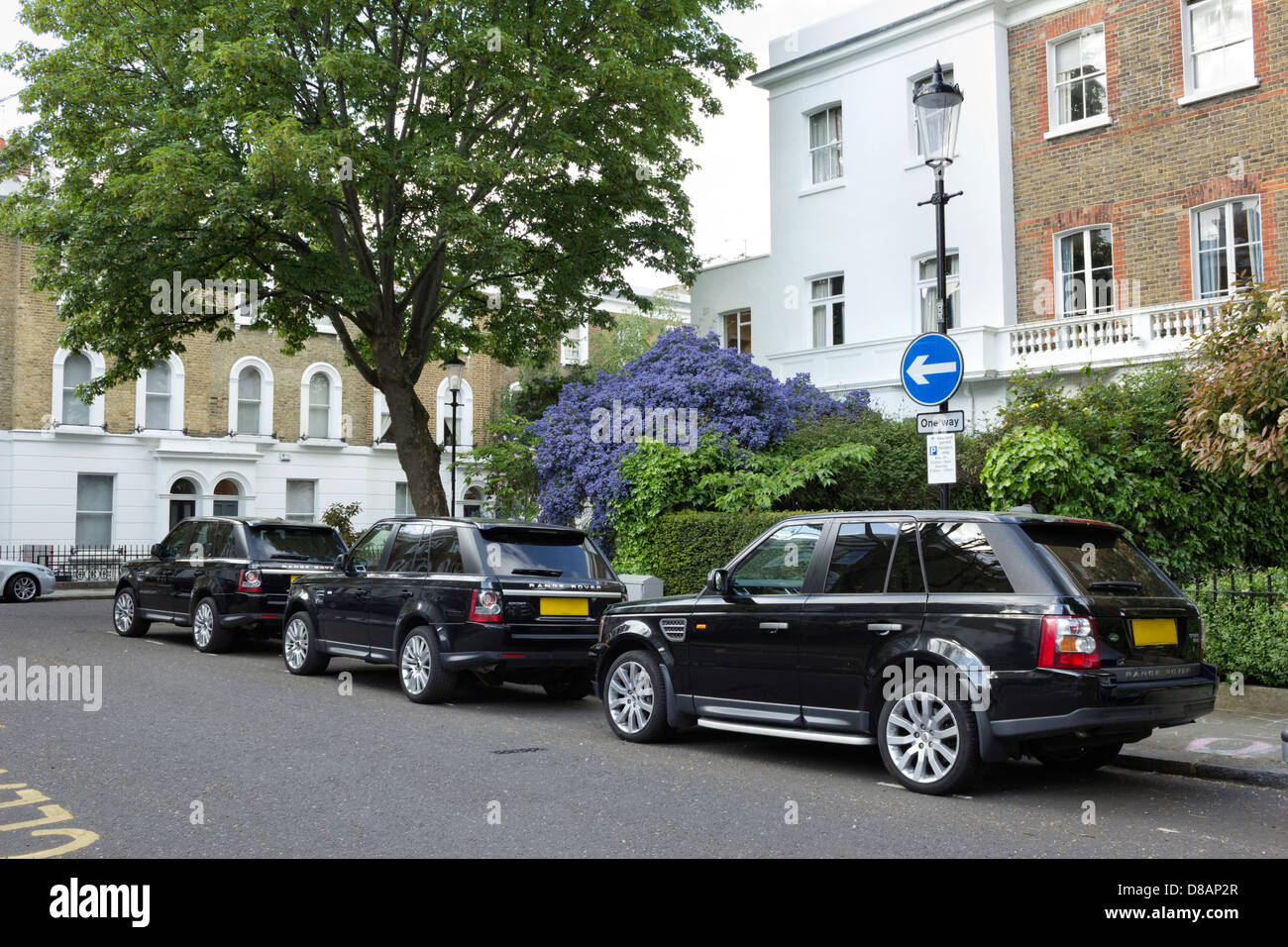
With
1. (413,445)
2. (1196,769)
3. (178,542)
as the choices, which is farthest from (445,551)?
(413,445)

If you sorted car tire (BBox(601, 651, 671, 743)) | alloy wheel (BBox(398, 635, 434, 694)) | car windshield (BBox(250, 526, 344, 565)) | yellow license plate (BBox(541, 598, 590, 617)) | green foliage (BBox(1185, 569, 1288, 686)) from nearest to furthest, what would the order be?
car tire (BBox(601, 651, 671, 743))
green foliage (BBox(1185, 569, 1288, 686))
yellow license plate (BBox(541, 598, 590, 617))
alloy wheel (BBox(398, 635, 434, 694))
car windshield (BBox(250, 526, 344, 565))

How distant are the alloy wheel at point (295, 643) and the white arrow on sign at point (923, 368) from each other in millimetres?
7296

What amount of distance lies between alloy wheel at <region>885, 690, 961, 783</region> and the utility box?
314 inches

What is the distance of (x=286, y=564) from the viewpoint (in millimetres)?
14953

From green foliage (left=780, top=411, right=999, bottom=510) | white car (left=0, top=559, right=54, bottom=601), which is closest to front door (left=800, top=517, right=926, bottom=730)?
green foliage (left=780, top=411, right=999, bottom=510)

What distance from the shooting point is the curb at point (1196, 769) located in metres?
7.43

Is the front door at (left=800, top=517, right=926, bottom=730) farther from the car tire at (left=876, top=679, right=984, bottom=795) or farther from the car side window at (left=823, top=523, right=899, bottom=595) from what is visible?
the car tire at (left=876, top=679, right=984, bottom=795)

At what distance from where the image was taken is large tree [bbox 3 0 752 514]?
17016 mm

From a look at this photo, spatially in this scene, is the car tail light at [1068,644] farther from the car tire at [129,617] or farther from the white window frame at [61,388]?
the white window frame at [61,388]

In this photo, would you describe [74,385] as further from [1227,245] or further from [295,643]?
[1227,245]

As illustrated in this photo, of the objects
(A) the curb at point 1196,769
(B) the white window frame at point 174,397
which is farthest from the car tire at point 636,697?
(B) the white window frame at point 174,397

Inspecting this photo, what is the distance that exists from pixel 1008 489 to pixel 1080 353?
6619 mm

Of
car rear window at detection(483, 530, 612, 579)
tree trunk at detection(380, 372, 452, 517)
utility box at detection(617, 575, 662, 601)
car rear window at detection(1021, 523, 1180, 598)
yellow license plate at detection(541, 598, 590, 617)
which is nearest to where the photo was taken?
car rear window at detection(1021, 523, 1180, 598)
